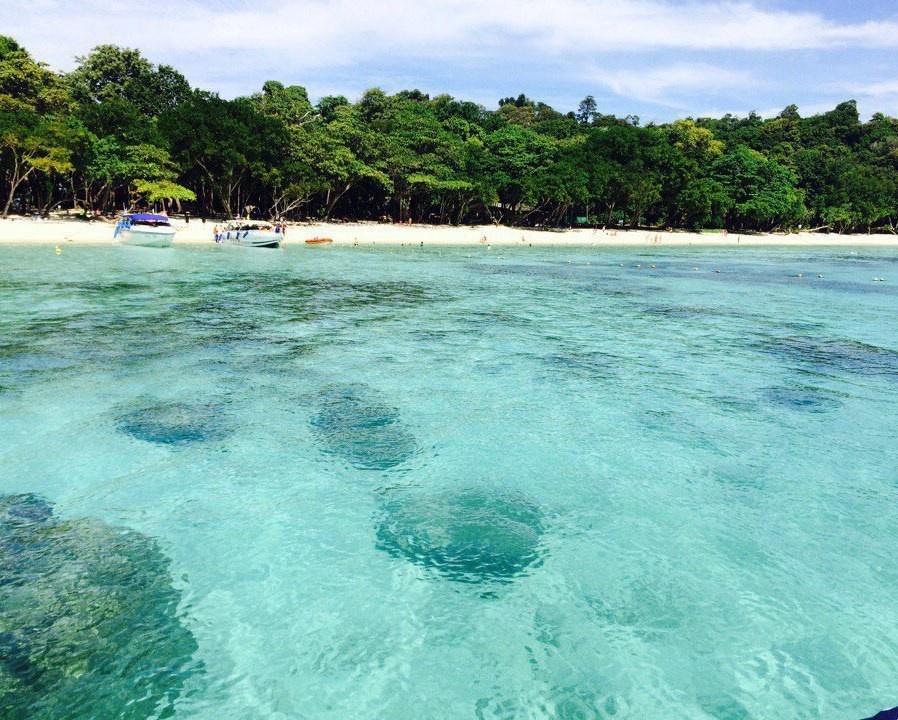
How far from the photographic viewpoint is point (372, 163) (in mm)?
62656

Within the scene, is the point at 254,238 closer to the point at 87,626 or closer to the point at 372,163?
the point at 372,163

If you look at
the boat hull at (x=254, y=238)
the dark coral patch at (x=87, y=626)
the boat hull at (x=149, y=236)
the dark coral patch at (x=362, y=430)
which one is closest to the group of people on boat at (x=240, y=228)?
the boat hull at (x=254, y=238)

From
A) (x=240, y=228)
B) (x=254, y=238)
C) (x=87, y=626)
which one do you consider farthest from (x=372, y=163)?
(x=87, y=626)

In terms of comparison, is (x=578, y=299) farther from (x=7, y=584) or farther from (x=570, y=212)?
(x=570, y=212)

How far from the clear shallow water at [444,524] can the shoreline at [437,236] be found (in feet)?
103

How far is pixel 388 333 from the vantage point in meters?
20.6

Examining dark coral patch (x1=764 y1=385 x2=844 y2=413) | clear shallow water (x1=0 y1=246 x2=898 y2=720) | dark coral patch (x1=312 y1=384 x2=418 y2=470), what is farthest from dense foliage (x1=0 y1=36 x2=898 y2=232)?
dark coral patch (x1=764 y1=385 x2=844 y2=413)

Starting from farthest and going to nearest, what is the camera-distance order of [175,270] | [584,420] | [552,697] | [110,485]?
[175,270], [584,420], [110,485], [552,697]

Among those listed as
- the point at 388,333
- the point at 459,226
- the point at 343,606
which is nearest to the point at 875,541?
the point at 343,606

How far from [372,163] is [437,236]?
9.95 m

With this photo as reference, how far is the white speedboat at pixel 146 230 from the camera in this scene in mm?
42375

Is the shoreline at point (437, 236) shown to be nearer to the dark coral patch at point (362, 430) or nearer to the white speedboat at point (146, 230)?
the white speedboat at point (146, 230)

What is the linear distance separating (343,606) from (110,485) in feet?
15.0

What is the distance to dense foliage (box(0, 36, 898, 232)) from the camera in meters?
50.2
